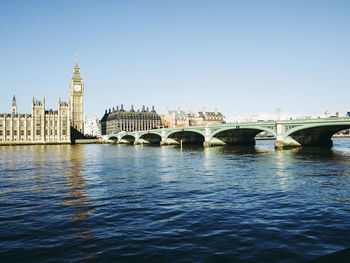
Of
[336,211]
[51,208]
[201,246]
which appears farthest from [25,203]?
[336,211]

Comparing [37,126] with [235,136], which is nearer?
[235,136]

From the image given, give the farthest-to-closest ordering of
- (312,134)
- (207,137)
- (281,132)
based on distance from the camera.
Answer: (207,137), (312,134), (281,132)

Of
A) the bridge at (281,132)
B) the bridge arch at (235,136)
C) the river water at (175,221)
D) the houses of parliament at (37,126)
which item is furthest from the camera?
the houses of parliament at (37,126)

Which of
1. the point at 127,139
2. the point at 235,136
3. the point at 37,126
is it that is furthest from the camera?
the point at 37,126

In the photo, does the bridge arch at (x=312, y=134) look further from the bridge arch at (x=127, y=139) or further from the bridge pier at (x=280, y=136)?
the bridge arch at (x=127, y=139)

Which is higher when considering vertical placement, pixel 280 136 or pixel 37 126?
pixel 37 126

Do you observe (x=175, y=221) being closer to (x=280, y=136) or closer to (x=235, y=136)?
(x=280, y=136)

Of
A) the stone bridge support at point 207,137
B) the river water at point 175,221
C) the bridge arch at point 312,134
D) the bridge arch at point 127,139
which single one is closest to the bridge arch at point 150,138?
the bridge arch at point 127,139

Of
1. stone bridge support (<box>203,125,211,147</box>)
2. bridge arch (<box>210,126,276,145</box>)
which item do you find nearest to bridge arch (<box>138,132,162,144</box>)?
bridge arch (<box>210,126,276,145</box>)

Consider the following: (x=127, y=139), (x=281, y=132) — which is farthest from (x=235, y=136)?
(x=127, y=139)

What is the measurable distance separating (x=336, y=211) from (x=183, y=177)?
1506cm

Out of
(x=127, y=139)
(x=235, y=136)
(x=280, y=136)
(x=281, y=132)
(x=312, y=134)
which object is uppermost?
(x=281, y=132)

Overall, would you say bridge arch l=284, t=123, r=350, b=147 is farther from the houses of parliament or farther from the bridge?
the houses of parliament

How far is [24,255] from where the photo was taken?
34.3ft
